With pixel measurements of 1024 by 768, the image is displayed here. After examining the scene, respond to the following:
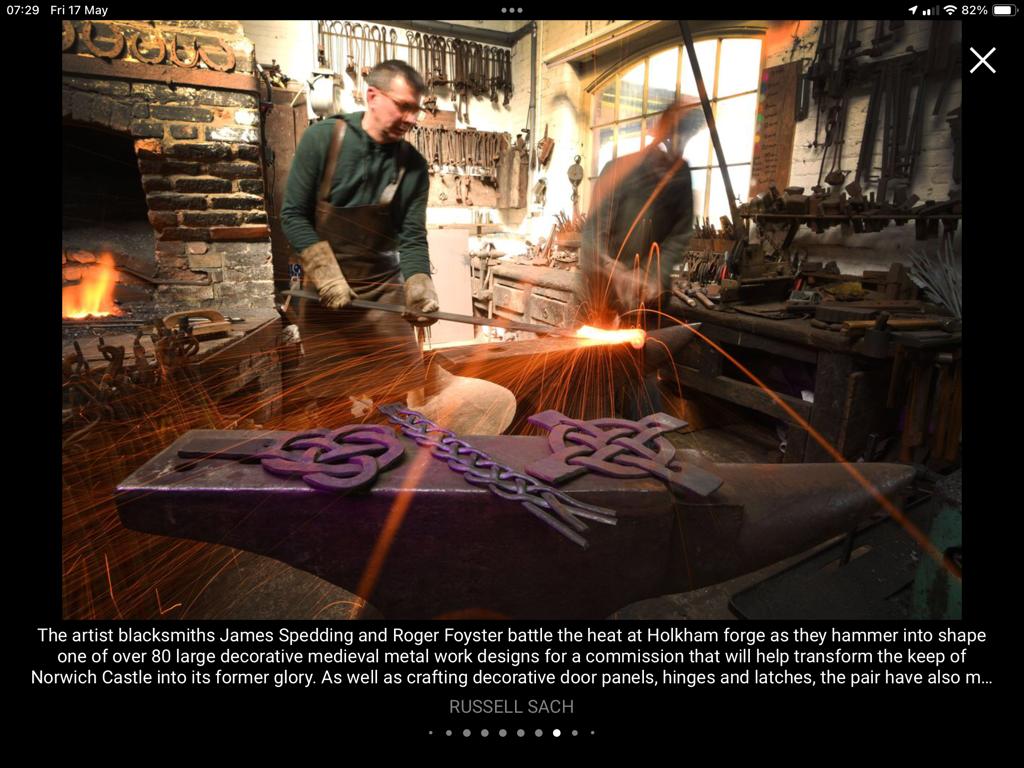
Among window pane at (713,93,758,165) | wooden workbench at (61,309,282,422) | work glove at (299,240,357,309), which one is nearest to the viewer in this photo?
work glove at (299,240,357,309)

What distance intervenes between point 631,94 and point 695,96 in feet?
1.51

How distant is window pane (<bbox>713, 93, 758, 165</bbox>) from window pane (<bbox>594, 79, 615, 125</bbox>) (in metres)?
0.74

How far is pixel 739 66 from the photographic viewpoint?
3484mm

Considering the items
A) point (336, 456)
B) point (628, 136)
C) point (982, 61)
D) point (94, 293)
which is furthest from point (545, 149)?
point (336, 456)

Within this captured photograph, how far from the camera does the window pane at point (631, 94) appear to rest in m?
3.58

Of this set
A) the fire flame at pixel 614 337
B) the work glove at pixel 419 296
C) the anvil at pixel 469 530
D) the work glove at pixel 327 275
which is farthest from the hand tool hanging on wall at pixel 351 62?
the anvil at pixel 469 530

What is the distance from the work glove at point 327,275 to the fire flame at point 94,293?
1575 millimetres

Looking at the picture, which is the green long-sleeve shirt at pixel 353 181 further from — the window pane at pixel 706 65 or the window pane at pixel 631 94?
the window pane at pixel 706 65

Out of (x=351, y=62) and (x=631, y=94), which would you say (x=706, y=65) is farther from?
(x=351, y=62)

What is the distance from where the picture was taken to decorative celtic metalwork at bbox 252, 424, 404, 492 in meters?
0.94

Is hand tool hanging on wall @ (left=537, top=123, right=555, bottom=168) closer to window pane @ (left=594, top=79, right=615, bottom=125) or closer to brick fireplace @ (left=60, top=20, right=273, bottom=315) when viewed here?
window pane @ (left=594, top=79, right=615, bottom=125)

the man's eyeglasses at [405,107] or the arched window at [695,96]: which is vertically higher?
the arched window at [695,96]

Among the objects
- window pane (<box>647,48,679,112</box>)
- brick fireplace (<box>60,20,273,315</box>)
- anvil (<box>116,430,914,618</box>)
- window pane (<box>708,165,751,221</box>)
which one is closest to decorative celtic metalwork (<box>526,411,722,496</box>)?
anvil (<box>116,430,914,618</box>)

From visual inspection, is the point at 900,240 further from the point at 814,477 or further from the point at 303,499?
the point at 303,499
